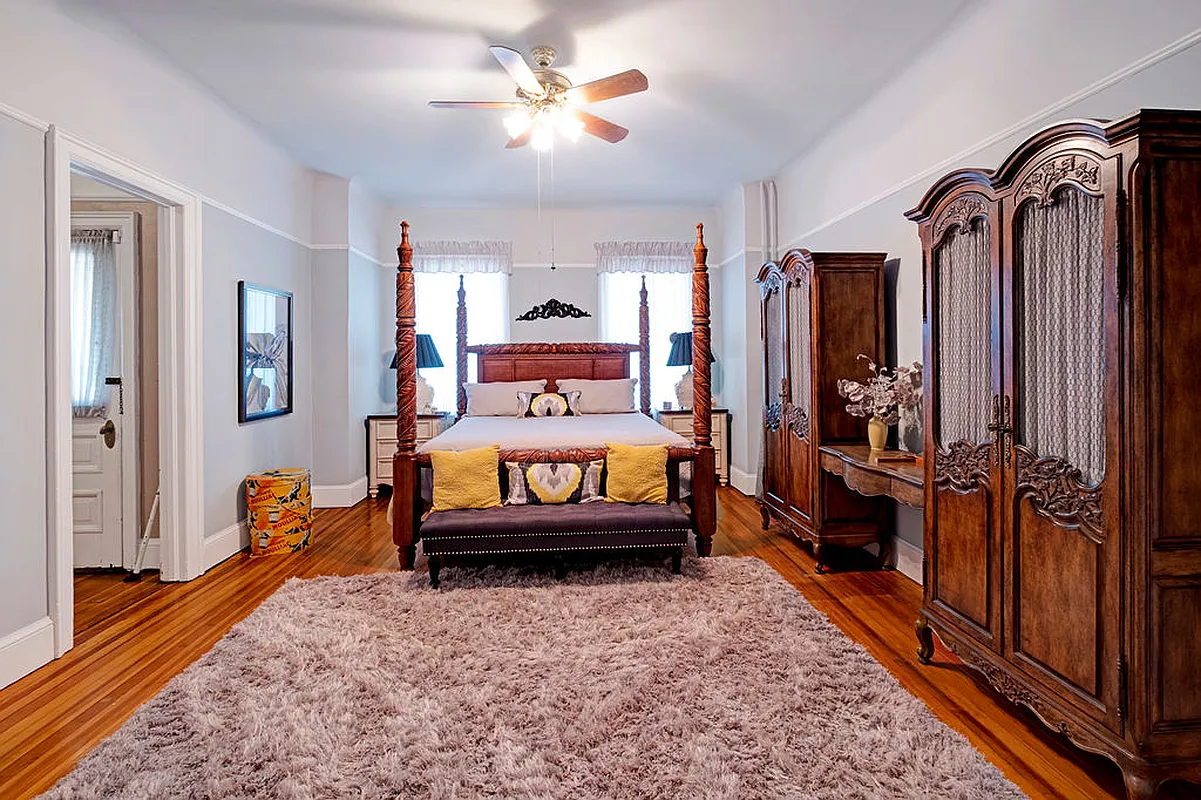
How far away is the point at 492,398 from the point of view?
622cm

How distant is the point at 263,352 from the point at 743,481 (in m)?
4.28

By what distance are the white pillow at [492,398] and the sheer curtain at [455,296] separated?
0.72 m

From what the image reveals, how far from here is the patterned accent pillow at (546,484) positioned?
13.6ft

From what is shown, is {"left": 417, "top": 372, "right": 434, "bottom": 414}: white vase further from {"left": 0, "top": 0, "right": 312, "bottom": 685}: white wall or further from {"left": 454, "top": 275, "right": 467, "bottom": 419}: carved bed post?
{"left": 0, "top": 0, "right": 312, "bottom": 685}: white wall

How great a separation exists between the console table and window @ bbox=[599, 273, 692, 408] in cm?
321

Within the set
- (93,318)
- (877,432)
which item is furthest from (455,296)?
(877,432)

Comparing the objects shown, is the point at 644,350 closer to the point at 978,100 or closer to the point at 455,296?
the point at 455,296

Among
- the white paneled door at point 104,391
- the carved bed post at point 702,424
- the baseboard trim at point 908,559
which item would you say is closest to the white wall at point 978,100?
the baseboard trim at point 908,559

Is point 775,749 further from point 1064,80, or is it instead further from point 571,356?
point 571,356

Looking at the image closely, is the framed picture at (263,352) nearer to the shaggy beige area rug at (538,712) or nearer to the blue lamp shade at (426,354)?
the blue lamp shade at (426,354)

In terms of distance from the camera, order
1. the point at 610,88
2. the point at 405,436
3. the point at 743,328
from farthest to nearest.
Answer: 1. the point at 743,328
2. the point at 405,436
3. the point at 610,88

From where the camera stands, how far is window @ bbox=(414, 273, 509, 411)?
7039 millimetres

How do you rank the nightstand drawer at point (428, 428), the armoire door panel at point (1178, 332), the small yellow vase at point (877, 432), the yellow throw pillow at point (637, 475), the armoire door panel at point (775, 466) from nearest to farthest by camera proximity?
the armoire door panel at point (1178, 332) < the small yellow vase at point (877, 432) < the yellow throw pillow at point (637, 475) < the armoire door panel at point (775, 466) < the nightstand drawer at point (428, 428)

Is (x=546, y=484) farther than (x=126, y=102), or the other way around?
(x=546, y=484)
